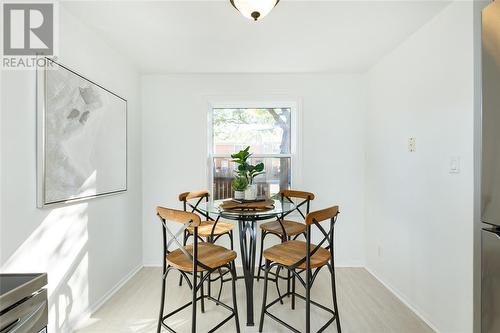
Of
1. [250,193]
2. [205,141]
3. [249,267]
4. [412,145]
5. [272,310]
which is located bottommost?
[272,310]

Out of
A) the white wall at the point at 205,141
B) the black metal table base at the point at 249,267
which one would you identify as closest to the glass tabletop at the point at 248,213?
the black metal table base at the point at 249,267

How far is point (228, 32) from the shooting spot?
7.32ft

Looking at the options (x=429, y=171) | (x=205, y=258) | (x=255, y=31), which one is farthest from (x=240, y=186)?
(x=429, y=171)

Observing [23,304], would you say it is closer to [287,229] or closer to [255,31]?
[287,229]

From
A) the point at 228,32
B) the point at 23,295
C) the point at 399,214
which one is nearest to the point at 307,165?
the point at 399,214

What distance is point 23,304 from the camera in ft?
3.21

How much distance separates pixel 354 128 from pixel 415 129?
1.00m

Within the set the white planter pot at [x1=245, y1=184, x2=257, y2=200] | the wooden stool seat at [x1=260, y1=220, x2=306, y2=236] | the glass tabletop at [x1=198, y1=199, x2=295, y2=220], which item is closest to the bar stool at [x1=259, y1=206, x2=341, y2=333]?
the glass tabletop at [x1=198, y1=199, x2=295, y2=220]

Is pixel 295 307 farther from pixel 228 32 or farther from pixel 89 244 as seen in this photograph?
pixel 228 32

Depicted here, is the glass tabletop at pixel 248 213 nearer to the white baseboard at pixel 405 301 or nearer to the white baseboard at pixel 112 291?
the white baseboard at pixel 112 291

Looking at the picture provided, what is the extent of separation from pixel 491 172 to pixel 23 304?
2.01m

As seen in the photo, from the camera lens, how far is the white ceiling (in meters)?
1.90

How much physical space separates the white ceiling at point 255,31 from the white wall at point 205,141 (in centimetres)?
29

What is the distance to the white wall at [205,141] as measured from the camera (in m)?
3.29
